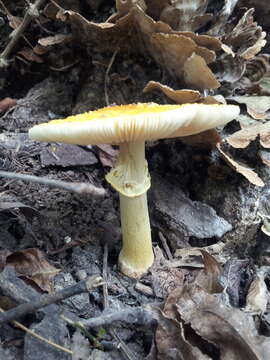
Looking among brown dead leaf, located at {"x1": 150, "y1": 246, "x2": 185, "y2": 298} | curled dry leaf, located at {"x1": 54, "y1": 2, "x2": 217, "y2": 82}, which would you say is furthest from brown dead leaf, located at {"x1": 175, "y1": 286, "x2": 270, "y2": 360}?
curled dry leaf, located at {"x1": 54, "y1": 2, "x2": 217, "y2": 82}

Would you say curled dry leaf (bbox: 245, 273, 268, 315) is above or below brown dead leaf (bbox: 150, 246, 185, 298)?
above

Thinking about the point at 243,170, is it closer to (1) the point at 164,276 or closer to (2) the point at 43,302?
(1) the point at 164,276

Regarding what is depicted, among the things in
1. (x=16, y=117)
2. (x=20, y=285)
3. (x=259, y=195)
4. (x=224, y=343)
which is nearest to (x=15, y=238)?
(x=20, y=285)

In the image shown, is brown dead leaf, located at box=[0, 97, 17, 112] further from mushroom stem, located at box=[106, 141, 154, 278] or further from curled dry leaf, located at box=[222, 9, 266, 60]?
curled dry leaf, located at box=[222, 9, 266, 60]

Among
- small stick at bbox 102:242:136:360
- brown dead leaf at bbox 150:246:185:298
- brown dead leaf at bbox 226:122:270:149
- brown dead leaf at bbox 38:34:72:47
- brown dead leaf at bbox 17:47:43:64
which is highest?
brown dead leaf at bbox 38:34:72:47

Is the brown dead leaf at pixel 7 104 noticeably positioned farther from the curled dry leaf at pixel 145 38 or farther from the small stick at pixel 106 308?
the small stick at pixel 106 308

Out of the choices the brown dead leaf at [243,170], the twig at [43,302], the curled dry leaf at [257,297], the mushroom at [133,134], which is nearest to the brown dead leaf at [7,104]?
the mushroom at [133,134]

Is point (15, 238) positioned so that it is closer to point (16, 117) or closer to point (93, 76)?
point (16, 117)
